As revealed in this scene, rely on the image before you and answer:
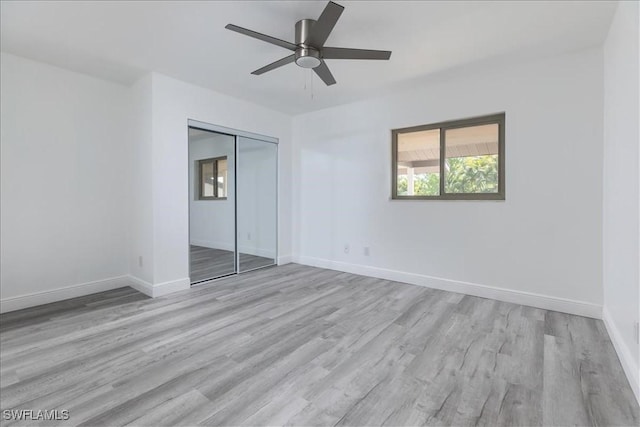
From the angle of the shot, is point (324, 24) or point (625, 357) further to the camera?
point (324, 24)

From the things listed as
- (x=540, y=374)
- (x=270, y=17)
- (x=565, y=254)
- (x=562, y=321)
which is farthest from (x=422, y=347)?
(x=270, y=17)

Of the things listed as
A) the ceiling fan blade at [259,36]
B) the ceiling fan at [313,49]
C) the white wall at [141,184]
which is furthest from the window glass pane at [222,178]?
the ceiling fan blade at [259,36]

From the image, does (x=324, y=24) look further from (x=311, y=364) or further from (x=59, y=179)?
(x=59, y=179)

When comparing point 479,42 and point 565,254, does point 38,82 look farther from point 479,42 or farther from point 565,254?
point 565,254

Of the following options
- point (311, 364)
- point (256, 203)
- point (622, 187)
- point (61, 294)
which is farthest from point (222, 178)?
point (622, 187)

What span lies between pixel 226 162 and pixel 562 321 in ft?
14.7

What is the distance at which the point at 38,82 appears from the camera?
10.2ft

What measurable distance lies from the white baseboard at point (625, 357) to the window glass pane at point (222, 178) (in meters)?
4.58

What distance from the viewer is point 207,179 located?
4812 millimetres

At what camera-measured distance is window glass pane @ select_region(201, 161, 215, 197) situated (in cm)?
470

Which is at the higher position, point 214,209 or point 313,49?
point 313,49

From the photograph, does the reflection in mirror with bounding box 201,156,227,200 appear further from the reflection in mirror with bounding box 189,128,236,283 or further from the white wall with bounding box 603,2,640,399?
the white wall with bounding box 603,2,640,399

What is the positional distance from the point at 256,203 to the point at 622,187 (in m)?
4.22

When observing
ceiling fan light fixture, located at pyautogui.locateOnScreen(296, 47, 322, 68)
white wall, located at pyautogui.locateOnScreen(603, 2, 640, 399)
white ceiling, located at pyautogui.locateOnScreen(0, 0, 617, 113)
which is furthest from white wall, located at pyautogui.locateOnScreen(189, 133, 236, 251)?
white wall, located at pyautogui.locateOnScreen(603, 2, 640, 399)
